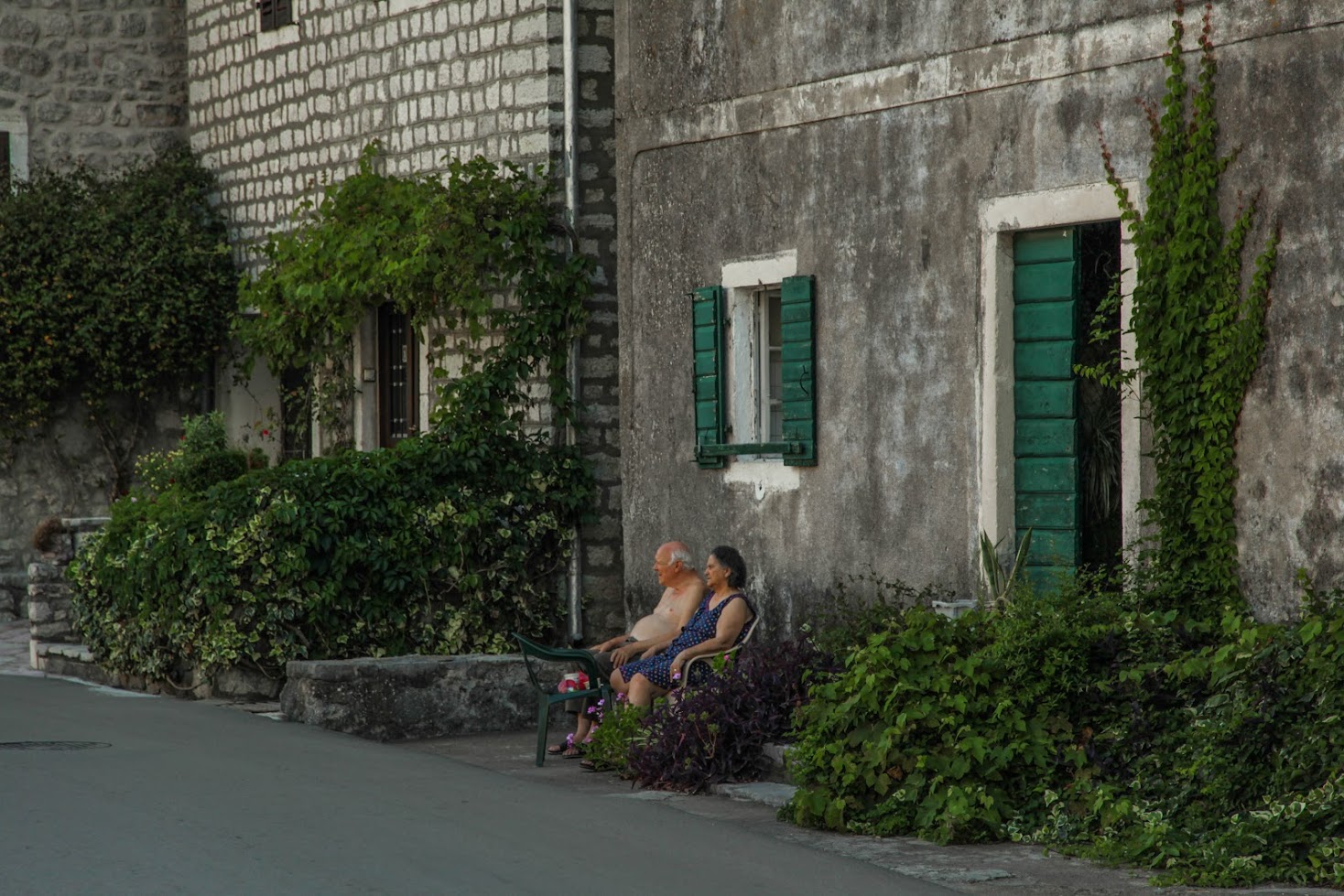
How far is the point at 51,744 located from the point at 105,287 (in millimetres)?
7778

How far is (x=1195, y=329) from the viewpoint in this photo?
910 centimetres

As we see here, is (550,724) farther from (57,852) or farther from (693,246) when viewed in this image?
(57,852)

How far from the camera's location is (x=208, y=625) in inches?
498

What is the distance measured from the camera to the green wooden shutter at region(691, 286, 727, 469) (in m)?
12.1

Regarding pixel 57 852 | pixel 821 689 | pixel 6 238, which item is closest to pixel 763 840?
pixel 821 689

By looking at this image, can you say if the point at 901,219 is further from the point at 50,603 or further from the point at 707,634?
the point at 50,603

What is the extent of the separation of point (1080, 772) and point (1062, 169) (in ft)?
10.1

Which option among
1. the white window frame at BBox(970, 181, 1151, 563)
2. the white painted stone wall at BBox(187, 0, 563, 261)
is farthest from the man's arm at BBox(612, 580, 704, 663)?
the white painted stone wall at BBox(187, 0, 563, 261)

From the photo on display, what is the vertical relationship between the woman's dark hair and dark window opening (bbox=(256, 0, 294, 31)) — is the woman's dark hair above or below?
below

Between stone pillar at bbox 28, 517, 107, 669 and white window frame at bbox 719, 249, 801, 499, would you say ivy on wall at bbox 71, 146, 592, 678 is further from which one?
white window frame at bbox 719, 249, 801, 499

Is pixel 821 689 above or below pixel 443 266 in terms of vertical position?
below

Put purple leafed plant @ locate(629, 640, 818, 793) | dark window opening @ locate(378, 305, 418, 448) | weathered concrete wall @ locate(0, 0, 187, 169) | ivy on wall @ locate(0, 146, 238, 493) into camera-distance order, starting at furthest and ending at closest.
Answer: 1. weathered concrete wall @ locate(0, 0, 187, 169)
2. ivy on wall @ locate(0, 146, 238, 493)
3. dark window opening @ locate(378, 305, 418, 448)
4. purple leafed plant @ locate(629, 640, 818, 793)

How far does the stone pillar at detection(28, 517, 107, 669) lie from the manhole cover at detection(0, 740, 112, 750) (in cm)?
446

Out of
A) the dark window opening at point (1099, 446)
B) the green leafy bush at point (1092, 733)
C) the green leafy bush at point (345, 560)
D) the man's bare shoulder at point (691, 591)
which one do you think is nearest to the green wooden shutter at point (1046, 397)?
the dark window opening at point (1099, 446)
